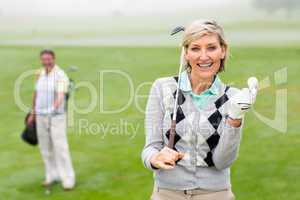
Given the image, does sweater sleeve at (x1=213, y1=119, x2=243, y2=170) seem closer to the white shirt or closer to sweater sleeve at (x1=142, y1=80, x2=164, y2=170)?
sweater sleeve at (x1=142, y1=80, x2=164, y2=170)

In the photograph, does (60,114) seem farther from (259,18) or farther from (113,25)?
(259,18)

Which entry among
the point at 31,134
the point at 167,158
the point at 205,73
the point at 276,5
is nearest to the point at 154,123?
the point at 167,158

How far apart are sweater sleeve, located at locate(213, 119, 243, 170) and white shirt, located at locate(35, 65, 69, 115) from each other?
16.9 ft

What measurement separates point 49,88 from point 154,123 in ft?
16.5

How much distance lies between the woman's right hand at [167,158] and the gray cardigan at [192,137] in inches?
4.6

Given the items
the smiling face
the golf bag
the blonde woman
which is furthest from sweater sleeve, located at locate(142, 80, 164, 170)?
the golf bag

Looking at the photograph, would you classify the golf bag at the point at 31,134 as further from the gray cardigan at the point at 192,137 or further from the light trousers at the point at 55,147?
Result: the gray cardigan at the point at 192,137

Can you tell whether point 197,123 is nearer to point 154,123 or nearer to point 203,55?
point 154,123

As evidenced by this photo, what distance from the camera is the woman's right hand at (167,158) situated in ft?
9.77

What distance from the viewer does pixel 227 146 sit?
3072 millimetres

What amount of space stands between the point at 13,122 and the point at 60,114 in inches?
254

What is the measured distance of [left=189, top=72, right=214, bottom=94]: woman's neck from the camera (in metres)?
3.20

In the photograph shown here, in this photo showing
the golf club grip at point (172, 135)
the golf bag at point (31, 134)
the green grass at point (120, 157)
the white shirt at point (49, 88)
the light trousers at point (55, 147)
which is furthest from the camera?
the green grass at point (120, 157)

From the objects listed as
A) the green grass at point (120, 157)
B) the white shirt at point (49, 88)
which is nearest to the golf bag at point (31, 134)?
the white shirt at point (49, 88)
